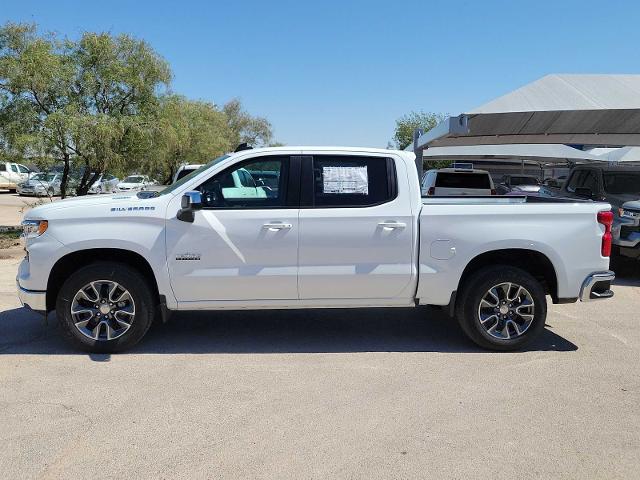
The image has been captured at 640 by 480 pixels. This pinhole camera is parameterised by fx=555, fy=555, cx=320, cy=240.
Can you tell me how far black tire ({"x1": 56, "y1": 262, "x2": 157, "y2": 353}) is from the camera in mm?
4980

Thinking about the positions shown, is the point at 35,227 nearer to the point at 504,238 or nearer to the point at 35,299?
the point at 35,299

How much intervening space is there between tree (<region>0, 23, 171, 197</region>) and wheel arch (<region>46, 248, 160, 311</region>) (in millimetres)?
6776

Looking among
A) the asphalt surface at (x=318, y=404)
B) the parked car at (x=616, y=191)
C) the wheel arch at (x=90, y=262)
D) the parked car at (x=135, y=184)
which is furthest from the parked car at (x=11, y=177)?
the wheel arch at (x=90, y=262)

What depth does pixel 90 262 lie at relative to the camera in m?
5.12

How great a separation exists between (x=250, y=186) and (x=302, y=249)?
800 millimetres

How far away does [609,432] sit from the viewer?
371 centimetres

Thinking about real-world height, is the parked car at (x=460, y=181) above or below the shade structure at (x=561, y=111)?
below

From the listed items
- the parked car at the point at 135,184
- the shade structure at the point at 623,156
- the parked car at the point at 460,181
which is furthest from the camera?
the shade structure at the point at 623,156

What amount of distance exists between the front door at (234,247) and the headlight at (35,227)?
3.60ft

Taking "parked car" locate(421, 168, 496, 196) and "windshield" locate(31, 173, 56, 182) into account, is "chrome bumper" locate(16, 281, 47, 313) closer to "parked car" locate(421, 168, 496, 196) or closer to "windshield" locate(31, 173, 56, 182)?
"windshield" locate(31, 173, 56, 182)

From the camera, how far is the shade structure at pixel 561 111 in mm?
10008

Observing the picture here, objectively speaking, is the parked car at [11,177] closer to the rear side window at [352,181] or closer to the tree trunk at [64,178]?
the tree trunk at [64,178]

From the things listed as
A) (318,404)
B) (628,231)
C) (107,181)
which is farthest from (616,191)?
(107,181)

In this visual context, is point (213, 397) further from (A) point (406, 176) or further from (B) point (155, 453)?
(A) point (406, 176)
